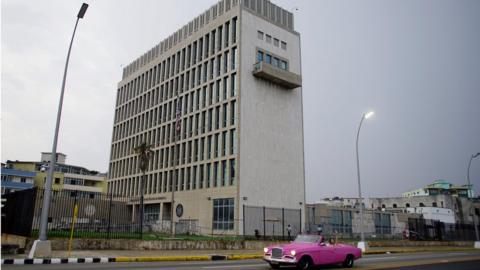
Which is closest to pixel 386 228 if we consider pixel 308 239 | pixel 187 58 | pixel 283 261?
pixel 187 58

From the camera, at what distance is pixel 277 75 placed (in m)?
50.9

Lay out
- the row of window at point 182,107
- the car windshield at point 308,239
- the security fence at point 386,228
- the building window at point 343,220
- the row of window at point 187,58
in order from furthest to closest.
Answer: the building window at point 343,220 → the row of window at point 187,58 → the row of window at point 182,107 → the security fence at point 386,228 → the car windshield at point 308,239

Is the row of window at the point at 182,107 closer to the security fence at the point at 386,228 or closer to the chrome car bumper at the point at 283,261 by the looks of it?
the security fence at the point at 386,228

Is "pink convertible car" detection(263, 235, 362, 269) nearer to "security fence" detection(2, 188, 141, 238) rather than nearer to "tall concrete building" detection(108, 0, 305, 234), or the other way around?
"security fence" detection(2, 188, 141, 238)

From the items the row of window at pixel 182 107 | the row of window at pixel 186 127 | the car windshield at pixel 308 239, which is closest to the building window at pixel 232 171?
the row of window at pixel 186 127

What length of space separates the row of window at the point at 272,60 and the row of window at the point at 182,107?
4.73 meters

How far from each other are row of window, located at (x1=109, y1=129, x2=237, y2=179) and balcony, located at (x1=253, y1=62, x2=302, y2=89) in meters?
8.42

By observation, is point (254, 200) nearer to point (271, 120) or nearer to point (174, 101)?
point (271, 120)

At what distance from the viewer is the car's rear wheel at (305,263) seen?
13968 millimetres

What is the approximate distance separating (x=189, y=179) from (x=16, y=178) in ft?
164

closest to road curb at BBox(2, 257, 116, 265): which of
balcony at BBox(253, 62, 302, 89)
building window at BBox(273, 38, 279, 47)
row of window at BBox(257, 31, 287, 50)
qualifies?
balcony at BBox(253, 62, 302, 89)

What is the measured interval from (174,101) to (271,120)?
18.8 meters

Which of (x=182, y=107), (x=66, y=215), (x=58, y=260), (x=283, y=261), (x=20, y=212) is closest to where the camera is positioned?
(x=283, y=261)

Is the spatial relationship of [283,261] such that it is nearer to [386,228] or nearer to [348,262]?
[348,262]
